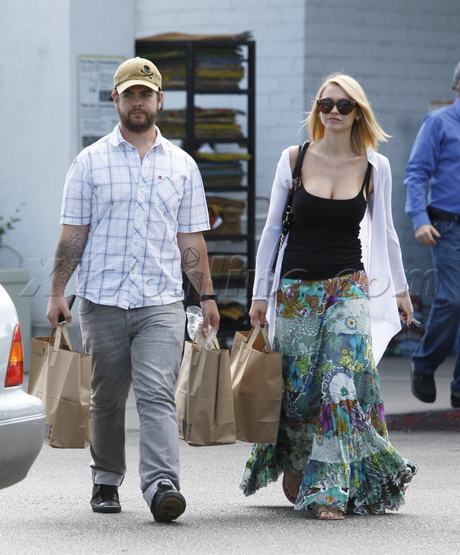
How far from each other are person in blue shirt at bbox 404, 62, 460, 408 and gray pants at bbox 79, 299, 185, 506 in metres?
3.01

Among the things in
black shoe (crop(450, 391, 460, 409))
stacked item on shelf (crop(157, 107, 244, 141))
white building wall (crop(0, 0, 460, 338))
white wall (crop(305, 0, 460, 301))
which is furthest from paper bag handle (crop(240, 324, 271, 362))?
white wall (crop(305, 0, 460, 301))

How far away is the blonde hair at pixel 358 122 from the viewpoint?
5480mm

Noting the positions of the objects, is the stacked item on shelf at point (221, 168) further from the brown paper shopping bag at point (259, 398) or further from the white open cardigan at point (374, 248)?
the brown paper shopping bag at point (259, 398)

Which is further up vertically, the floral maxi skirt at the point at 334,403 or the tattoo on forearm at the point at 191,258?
the tattoo on forearm at the point at 191,258

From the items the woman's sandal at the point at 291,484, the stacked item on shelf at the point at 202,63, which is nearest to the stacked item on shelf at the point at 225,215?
the stacked item on shelf at the point at 202,63

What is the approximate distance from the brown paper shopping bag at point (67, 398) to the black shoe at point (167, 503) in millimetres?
383

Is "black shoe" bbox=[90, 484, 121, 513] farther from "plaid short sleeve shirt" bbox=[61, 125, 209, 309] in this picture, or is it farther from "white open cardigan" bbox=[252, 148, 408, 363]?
"white open cardigan" bbox=[252, 148, 408, 363]

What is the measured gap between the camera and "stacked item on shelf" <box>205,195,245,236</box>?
10.8 meters

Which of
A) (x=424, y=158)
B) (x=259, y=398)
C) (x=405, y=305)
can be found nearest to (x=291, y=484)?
(x=259, y=398)

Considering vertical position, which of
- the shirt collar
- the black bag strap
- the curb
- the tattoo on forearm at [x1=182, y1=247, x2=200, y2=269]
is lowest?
the curb

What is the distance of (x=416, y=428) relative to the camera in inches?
313

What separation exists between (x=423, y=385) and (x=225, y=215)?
334 cm

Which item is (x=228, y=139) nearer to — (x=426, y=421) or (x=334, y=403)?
(x=426, y=421)

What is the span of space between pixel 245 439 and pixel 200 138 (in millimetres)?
5595
